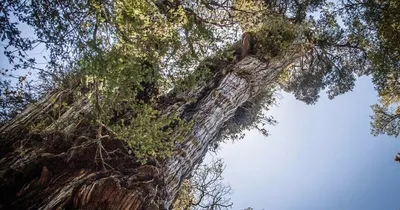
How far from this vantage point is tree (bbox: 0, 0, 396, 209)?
525cm

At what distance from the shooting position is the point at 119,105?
23.9ft

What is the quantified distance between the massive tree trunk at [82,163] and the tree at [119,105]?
0.08 feet

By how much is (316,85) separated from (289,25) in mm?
7074

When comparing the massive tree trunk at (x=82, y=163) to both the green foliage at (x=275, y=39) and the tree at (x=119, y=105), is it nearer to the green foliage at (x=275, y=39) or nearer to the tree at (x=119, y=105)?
the tree at (x=119, y=105)

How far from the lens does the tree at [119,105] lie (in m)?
5.25

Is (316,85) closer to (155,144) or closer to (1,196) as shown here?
(155,144)

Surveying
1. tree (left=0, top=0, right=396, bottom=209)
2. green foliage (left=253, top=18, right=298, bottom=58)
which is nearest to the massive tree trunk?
tree (left=0, top=0, right=396, bottom=209)

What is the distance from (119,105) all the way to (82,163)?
62.6 inches

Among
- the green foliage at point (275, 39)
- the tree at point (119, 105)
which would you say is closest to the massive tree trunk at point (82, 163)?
the tree at point (119, 105)

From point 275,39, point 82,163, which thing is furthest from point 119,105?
point 275,39

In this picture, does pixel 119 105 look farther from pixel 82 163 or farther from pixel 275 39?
pixel 275 39

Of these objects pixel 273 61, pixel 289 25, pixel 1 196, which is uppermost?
pixel 289 25

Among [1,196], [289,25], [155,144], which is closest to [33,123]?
[1,196]

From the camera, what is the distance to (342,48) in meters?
16.4
